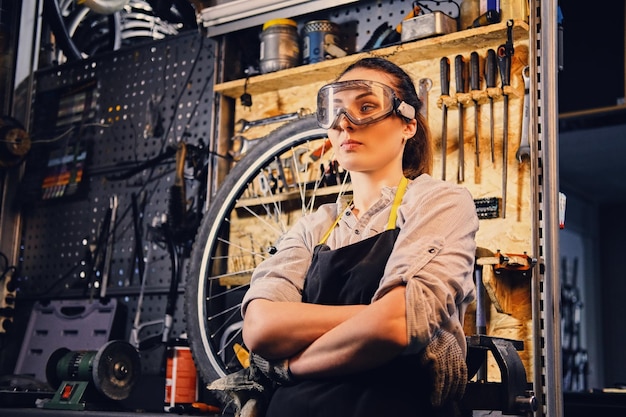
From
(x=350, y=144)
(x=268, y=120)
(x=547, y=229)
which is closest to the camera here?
(x=350, y=144)

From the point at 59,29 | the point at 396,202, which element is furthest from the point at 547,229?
the point at 59,29

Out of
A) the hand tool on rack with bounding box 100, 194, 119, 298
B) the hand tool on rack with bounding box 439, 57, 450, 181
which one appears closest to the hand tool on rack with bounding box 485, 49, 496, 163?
the hand tool on rack with bounding box 439, 57, 450, 181

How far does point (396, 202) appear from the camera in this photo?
1987 millimetres

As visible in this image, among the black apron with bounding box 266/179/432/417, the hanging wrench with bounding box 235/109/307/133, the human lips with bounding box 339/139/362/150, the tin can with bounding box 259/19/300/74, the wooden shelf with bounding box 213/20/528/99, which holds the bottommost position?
the black apron with bounding box 266/179/432/417

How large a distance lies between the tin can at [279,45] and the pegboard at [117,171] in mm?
434

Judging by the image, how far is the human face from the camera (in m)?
2.07

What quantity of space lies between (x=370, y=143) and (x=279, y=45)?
5.61 feet

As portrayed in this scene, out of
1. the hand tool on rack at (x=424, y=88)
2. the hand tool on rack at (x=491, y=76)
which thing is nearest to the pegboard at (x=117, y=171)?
the hand tool on rack at (x=424, y=88)

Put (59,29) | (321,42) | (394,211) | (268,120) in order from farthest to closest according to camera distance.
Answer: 1. (59,29)
2. (268,120)
3. (321,42)
4. (394,211)

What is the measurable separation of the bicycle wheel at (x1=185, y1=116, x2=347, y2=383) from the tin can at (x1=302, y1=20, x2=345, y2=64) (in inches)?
13.7

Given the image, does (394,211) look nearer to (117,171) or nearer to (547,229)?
(547,229)

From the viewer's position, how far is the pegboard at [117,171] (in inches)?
156

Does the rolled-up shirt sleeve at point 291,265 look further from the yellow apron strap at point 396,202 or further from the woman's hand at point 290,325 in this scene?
the yellow apron strap at point 396,202

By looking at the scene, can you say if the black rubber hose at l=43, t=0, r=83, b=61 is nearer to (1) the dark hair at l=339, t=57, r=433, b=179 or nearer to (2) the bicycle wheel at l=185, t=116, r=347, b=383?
(2) the bicycle wheel at l=185, t=116, r=347, b=383
